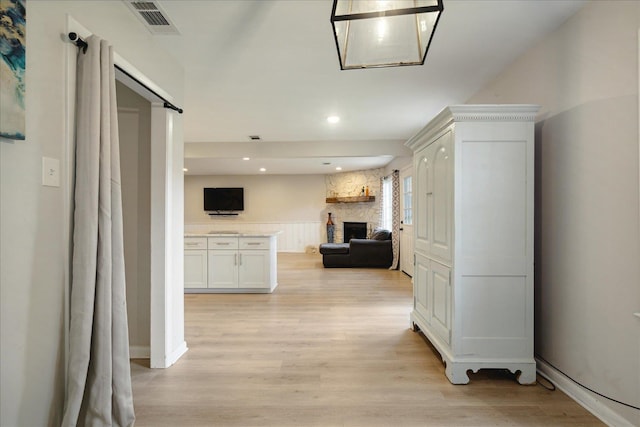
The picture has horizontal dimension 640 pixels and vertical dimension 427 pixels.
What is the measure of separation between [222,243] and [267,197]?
528 cm

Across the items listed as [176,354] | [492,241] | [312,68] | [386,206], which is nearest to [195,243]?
[176,354]

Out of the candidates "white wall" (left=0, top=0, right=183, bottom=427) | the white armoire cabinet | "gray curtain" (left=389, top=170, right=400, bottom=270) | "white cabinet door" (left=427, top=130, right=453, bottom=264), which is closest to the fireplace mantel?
"gray curtain" (left=389, top=170, right=400, bottom=270)

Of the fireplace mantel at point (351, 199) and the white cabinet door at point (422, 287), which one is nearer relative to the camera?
the white cabinet door at point (422, 287)

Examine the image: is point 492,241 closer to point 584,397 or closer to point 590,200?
point 590,200

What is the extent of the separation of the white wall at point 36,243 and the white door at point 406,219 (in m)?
5.51

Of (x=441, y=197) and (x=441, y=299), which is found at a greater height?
(x=441, y=197)

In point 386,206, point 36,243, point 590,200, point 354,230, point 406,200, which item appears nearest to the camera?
point 36,243

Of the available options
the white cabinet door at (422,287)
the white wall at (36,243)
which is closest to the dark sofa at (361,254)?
the white cabinet door at (422,287)

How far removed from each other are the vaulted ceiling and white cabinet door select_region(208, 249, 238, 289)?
195cm

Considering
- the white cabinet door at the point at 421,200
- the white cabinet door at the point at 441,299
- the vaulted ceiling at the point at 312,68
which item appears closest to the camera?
the vaulted ceiling at the point at 312,68

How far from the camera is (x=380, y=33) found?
148 cm

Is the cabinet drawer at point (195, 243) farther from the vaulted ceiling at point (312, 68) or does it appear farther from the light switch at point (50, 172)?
the light switch at point (50, 172)

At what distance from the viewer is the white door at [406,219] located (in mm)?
6129

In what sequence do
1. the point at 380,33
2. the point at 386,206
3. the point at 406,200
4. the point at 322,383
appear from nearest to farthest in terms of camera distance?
1. the point at 380,33
2. the point at 322,383
3. the point at 406,200
4. the point at 386,206
